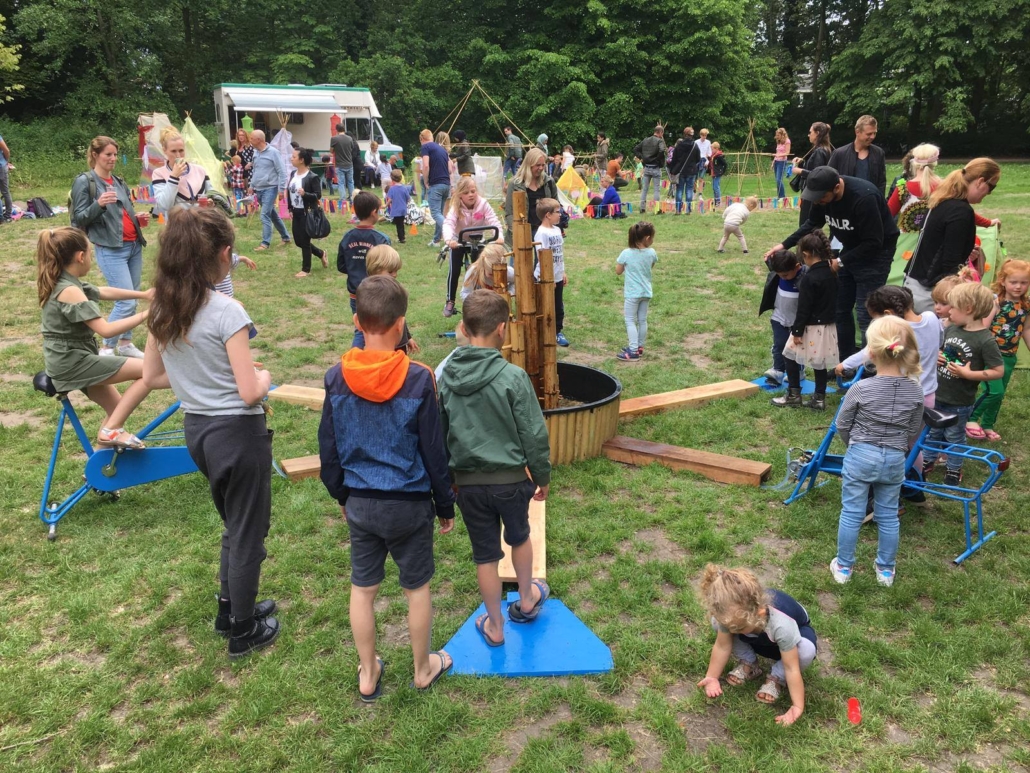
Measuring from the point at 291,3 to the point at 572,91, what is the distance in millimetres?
13462

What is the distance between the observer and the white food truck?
22.7 m

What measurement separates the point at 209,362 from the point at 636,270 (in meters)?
4.91

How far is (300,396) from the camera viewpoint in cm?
629

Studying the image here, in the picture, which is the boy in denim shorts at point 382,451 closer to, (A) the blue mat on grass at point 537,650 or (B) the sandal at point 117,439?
(A) the blue mat on grass at point 537,650

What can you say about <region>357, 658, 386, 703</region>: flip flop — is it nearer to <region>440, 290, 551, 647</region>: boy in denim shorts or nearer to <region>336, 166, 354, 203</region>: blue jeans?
<region>440, 290, 551, 647</region>: boy in denim shorts

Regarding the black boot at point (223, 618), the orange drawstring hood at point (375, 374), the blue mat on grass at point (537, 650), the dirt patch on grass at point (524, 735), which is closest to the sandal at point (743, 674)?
the blue mat on grass at point (537, 650)

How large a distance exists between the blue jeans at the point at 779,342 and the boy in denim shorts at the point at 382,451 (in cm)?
455

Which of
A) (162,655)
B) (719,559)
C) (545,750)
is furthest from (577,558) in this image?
(162,655)

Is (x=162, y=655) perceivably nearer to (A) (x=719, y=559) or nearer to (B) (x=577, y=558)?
(B) (x=577, y=558)

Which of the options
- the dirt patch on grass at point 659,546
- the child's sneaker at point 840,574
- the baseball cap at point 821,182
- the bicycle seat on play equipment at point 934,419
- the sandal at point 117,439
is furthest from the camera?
the baseball cap at point 821,182

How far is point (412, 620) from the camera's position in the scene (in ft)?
9.61

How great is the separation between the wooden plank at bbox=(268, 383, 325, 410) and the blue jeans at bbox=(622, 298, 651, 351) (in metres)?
3.13

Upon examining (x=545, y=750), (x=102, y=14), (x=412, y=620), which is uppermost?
(x=102, y=14)

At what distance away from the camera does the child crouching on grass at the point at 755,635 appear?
2.79 metres
